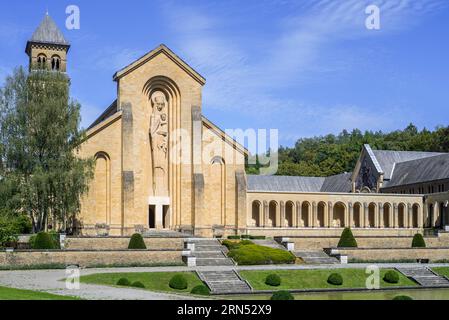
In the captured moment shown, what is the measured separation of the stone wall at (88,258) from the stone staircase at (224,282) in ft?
18.0

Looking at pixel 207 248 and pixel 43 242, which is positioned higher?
pixel 43 242

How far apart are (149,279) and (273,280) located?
667cm

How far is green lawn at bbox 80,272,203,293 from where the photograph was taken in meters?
33.2

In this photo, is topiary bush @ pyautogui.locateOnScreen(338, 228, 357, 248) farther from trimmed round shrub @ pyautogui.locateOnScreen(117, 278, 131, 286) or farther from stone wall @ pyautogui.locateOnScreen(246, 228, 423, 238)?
trimmed round shrub @ pyautogui.locateOnScreen(117, 278, 131, 286)

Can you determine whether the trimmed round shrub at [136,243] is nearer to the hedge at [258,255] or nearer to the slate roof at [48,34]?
the hedge at [258,255]

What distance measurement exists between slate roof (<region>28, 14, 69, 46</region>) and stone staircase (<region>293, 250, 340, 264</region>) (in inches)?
1732

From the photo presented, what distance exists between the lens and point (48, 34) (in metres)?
78.0

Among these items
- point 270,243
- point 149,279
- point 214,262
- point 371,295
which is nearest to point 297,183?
point 270,243

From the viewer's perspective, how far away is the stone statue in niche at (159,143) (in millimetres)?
54844

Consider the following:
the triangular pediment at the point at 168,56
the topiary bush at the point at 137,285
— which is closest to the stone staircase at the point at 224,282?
the topiary bush at the point at 137,285

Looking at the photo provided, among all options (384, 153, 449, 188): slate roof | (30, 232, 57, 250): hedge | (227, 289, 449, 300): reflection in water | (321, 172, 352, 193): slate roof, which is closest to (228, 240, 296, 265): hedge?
(227, 289, 449, 300): reflection in water

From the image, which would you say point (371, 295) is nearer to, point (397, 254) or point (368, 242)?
point (397, 254)
